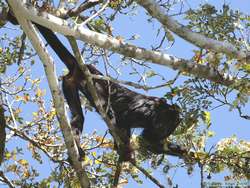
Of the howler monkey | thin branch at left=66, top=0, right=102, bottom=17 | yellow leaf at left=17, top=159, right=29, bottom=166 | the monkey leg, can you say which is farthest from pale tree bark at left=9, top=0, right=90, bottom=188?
yellow leaf at left=17, top=159, right=29, bottom=166

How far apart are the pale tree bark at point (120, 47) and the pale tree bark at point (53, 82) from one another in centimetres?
5

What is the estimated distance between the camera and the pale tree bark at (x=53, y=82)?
367 cm

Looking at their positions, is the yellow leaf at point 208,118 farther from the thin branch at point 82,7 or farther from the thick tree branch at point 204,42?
the thin branch at point 82,7

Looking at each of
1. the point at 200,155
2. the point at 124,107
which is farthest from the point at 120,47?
the point at 124,107

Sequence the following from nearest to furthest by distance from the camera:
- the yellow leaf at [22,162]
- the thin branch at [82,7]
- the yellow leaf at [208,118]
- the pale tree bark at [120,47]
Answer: the pale tree bark at [120,47] → the yellow leaf at [208,118] → the thin branch at [82,7] → the yellow leaf at [22,162]

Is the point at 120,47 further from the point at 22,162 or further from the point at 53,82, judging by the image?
the point at 22,162

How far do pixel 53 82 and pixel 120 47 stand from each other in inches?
26.0

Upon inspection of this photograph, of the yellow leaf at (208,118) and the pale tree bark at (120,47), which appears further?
the yellow leaf at (208,118)

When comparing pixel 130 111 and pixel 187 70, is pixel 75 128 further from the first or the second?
pixel 187 70

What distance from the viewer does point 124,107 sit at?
5918mm

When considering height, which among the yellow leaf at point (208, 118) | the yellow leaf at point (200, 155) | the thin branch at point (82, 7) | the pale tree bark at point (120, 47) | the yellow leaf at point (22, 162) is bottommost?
the yellow leaf at point (200, 155)

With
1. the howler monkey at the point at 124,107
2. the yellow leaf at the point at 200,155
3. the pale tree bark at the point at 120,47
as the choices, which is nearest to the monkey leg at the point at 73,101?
the howler monkey at the point at 124,107

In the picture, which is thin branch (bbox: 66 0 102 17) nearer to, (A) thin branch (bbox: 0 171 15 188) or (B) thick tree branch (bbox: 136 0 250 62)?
(B) thick tree branch (bbox: 136 0 250 62)

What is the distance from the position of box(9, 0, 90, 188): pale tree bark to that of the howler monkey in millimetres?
660
